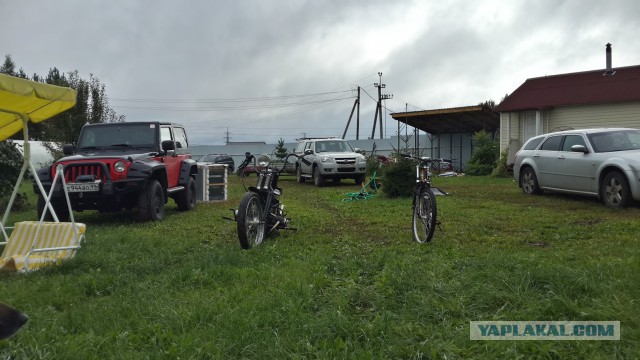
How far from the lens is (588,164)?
9773 mm

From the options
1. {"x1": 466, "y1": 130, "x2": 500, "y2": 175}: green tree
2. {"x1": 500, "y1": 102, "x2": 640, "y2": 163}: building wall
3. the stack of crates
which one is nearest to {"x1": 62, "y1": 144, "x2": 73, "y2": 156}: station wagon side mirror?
the stack of crates

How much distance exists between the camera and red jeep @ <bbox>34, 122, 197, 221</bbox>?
331 inches

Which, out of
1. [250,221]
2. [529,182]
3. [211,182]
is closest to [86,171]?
[250,221]

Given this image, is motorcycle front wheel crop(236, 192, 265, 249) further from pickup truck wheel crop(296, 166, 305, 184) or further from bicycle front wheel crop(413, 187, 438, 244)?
pickup truck wheel crop(296, 166, 305, 184)

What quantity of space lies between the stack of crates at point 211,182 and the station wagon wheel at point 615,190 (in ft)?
27.9

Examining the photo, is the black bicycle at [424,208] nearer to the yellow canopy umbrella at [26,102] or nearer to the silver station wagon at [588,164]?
the silver station wagon at [588,164]

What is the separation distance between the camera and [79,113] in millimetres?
19141

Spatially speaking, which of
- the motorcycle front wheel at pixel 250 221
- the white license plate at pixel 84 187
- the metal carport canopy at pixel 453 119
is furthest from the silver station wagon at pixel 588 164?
the metal carport canopy at pixel 453 119

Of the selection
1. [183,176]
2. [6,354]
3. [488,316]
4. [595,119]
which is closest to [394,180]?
[183,176]

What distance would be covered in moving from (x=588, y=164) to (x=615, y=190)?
878 millimetres

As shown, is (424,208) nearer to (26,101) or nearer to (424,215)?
(424,215)

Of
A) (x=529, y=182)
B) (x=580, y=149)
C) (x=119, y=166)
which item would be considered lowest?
(x=529, y=182)

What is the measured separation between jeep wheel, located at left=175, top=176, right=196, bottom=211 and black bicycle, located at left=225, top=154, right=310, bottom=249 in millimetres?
4073

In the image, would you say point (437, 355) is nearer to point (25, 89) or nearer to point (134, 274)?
point (134, 274)
